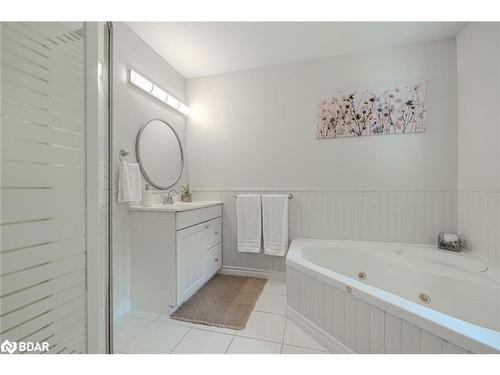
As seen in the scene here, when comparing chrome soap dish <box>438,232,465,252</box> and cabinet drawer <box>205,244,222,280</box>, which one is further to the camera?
cabinet drawer <box>205,244,222,280</box>

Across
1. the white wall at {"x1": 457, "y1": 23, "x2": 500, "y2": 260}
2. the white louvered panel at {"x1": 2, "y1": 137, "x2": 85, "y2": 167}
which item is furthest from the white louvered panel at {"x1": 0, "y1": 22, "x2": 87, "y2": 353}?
the white wall at {"x1": 457, "y1": 23, "x2": 500, "y2": 260}

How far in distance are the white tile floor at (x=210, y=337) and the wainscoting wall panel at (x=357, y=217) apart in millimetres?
825

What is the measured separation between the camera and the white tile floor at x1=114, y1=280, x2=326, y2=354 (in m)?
1.23

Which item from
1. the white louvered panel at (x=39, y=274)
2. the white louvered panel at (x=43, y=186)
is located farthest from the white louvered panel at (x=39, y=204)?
the white louvered panel at (x=39, y=274)

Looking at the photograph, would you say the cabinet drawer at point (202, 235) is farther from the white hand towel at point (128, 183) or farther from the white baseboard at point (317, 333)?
the white baseboard at point (317, 333)

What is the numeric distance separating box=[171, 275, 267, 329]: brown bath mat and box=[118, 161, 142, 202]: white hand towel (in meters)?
0.94

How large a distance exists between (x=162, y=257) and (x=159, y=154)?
0.99 m

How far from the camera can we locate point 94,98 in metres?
0.62

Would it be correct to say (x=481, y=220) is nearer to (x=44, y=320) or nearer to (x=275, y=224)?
(x=275, y=224)

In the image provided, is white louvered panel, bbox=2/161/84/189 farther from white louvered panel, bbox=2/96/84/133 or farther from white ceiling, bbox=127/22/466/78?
white ceiling, bbox=127/22/466/78

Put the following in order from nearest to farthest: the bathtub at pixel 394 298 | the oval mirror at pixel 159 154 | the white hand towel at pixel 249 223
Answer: the bathtub at pixel 394 298
the oval mirror at pixel 159 154
the white hand towel at pixel 249 223

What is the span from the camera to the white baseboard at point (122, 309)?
1536 millimetres

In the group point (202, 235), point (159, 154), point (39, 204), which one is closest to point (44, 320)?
point (39, 204)

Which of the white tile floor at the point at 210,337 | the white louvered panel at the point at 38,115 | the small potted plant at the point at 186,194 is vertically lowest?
the white tile floor at the point at 210,337
